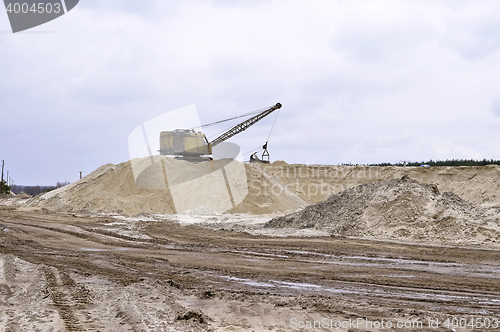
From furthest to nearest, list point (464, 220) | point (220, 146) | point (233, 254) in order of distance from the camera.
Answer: point (220, 146), point (464, 220), point (233, 254)

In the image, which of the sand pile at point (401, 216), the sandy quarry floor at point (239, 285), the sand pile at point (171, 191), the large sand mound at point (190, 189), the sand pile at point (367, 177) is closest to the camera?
the sandy quarry floor at point (239, 285)

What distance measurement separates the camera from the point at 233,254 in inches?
441

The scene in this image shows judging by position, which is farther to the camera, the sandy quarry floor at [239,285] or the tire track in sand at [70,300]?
the sandy quarry floor at [239,285]

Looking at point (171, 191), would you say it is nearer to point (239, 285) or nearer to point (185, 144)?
point (185, 144)

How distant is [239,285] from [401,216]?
1055cm

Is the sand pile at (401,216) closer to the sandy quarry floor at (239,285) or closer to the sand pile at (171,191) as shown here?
the sandy quarry floor at (239,285)

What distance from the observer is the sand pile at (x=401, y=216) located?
14.2 metres

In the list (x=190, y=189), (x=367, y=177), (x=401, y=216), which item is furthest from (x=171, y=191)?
(x=367, y=177)

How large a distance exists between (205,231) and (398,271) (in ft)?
33.7

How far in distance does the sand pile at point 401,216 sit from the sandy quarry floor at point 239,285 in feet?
5.16

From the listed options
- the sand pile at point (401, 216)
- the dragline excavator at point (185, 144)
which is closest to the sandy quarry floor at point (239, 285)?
the sand pile at point (401, 216)

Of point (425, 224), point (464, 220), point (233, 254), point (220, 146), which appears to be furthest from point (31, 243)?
point (220, 146)

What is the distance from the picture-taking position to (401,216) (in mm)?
15758

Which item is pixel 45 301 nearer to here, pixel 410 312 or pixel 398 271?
pixel 410 312
